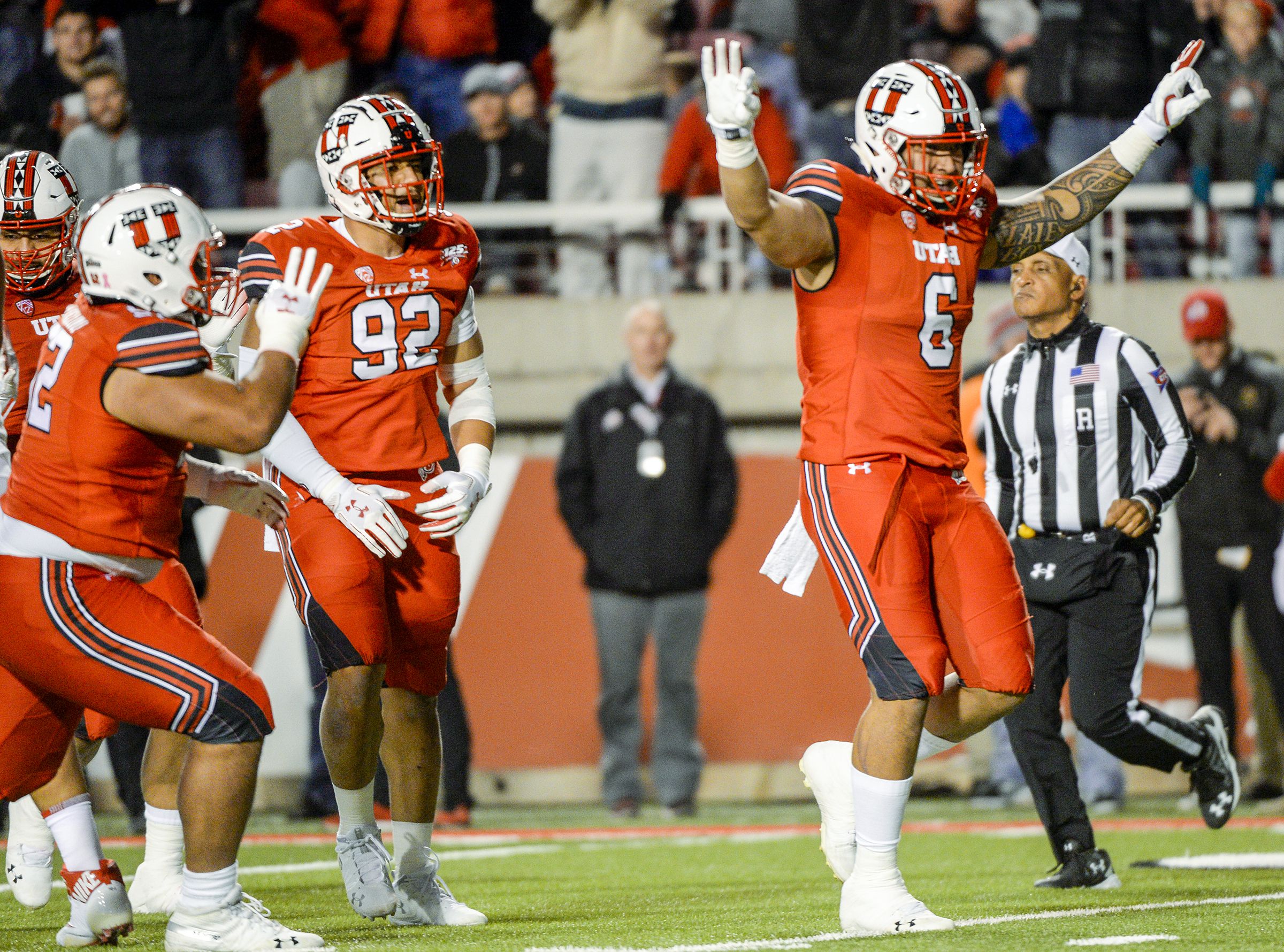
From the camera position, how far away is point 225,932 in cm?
385

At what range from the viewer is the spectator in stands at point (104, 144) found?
10500 millimetres

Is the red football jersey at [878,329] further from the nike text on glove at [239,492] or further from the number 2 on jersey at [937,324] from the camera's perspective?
the nike text on glove at [239,492]

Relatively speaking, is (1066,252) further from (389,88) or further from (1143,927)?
(389,88)

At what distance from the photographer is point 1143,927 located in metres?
4.25

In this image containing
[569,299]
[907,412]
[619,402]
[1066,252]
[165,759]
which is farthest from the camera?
[569,299]

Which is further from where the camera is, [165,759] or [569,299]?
[569,299]

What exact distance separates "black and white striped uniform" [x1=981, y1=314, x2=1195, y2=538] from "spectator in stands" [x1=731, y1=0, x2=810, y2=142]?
16.5ft

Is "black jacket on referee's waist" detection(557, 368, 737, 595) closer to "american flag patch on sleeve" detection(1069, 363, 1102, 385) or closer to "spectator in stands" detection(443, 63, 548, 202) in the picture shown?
"spectator in stands" detection(443, 63, 548, 202)

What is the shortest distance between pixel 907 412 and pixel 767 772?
4729mm

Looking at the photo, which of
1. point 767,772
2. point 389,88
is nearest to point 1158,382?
point 767,772

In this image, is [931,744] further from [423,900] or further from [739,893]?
[423,900]

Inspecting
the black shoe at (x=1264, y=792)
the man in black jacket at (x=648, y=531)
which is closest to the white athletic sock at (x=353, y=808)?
the man in black jacket at (x=648, y=531)

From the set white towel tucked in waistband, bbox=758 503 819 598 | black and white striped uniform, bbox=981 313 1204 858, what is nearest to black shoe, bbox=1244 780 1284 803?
black and white striped uniform, bbox=981 313 1204 858

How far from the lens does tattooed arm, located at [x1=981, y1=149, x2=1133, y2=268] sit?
4809mm
